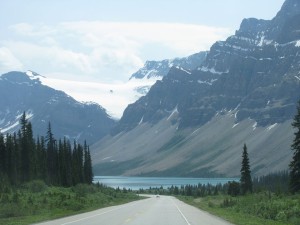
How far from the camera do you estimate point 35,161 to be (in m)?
111

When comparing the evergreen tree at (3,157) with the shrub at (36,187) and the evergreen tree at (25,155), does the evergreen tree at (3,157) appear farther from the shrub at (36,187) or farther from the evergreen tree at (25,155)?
the shrub at (36,187)

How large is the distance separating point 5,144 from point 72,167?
73.8 feet

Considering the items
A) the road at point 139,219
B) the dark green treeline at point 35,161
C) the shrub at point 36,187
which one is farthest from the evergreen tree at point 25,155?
the road at point 139,219

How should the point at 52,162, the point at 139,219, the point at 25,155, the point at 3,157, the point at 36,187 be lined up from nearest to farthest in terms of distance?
the point at 139,219 → the point at 36,187 → the point at 3,157 → the point at 25,155 → the point at 52,162

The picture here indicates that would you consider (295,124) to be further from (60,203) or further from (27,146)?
(27,146)

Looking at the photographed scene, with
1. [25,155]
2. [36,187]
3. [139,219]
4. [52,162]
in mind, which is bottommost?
[139,219]

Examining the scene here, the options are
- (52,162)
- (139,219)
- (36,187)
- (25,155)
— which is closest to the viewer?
Answer: (139,219)

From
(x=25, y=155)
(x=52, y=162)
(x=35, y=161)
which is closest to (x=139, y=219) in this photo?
(x=35, y=161)

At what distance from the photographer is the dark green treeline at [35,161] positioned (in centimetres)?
10512

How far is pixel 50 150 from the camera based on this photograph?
127 m

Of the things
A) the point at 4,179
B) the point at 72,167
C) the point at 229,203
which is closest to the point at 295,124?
the point at 229,203

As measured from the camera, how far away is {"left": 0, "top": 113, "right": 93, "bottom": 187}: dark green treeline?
10512cm

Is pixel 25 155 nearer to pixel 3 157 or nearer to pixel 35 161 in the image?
pixel 35 161

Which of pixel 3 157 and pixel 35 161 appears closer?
pixel 3 157
